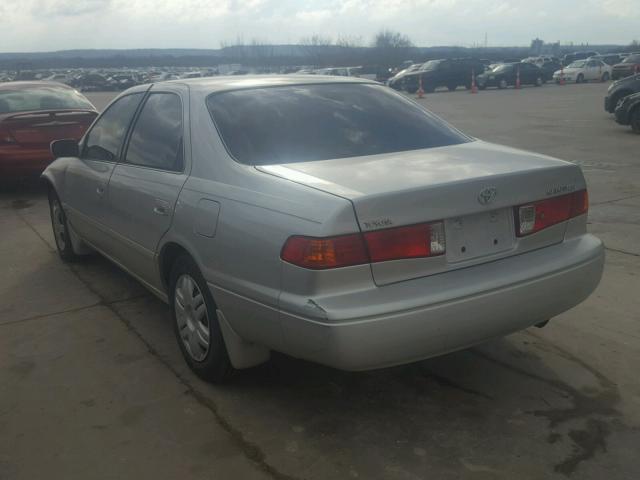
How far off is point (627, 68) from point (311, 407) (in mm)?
38760

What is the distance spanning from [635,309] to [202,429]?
2.92 meters

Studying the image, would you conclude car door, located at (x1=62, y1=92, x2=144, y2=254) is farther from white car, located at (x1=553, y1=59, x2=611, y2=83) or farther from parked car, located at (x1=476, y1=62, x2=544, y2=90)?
white car, located at (x1=553, y1=59, x2=611, y2=83)

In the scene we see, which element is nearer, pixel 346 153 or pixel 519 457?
pixel 519 457

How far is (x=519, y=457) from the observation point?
8.95ft

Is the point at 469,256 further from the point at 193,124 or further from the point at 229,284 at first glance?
the point at 193,124

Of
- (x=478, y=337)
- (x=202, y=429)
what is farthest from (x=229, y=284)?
(x=478, y=337)

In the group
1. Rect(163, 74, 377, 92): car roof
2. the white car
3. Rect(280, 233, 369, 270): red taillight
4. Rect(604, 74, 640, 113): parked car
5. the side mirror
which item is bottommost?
the white car

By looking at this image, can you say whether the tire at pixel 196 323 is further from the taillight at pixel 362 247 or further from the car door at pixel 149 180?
the taillight at pixel 362 247

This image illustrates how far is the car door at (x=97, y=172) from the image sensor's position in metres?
4.48

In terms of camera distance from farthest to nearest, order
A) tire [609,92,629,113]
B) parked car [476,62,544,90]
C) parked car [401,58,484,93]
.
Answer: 1. parked car [476,62,544,90]
2. parked car [401,58,484,93]
3. tire [609,92,629,113]

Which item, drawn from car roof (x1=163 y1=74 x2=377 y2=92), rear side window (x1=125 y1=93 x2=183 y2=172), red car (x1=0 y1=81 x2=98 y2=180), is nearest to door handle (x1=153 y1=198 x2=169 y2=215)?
rear side window (x1=125 y1=93 x2=183 y2=172)

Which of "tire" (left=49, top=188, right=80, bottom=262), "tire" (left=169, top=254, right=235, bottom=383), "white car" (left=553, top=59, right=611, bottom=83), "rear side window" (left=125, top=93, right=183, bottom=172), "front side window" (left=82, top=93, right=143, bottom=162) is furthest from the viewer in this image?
"white car" (left=553, top=59, right=611, bottom=83)

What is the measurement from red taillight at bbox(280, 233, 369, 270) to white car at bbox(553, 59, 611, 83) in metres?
40.3

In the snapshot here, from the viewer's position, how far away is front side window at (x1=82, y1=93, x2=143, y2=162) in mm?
4445
